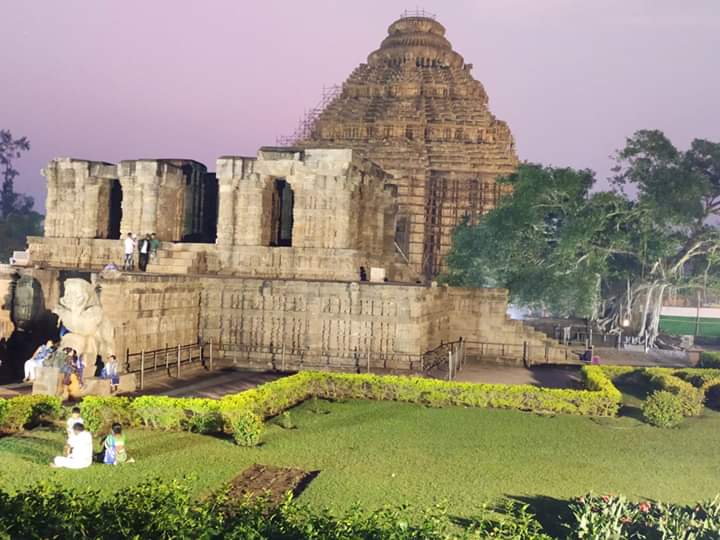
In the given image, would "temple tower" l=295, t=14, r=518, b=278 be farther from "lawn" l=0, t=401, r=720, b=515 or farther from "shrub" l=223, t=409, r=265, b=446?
"shrub" l=223, t=409, r=265, b=446

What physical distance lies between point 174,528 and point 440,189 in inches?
1669

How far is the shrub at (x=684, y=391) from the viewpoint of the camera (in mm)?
15914

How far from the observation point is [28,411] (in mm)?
12172

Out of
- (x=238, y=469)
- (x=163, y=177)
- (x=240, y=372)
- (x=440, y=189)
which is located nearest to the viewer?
(x=238, y=469)

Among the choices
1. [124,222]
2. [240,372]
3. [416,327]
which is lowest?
[240,372]

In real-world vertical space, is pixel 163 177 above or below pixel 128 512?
above

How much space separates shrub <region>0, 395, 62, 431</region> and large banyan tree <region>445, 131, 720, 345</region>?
74.4ft

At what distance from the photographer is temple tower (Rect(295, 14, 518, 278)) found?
46.1 meters

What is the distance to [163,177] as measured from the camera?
24828 millimetres

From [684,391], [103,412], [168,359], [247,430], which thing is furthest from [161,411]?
[684,391]

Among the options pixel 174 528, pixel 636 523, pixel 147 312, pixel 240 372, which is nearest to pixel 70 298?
pixel 147 312

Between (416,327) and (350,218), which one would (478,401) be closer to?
(416,327)

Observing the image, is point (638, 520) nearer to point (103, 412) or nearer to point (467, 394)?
point (467, 394)

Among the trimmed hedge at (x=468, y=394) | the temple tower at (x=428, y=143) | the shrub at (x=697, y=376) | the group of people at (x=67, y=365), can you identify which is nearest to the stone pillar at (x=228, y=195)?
the group of people at (x=67, y=365)
